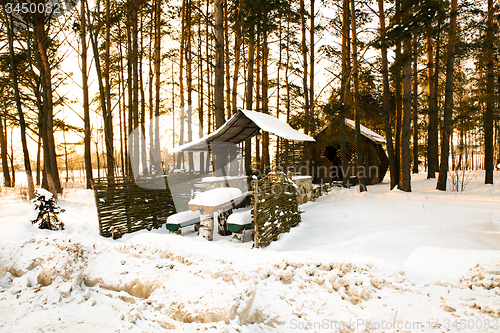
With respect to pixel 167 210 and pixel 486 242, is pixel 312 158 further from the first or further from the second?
pixel 486 242

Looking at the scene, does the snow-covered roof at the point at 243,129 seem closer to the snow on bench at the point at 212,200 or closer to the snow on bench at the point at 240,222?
the snow on bench at the point at 212,200

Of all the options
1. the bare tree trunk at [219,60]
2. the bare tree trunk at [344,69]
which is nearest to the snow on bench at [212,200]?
the bare tree trunk at [219,60]

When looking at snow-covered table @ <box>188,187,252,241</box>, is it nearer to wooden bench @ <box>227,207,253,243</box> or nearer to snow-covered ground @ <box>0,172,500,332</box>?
wooden bench @ <box>227,207,253,243</box>

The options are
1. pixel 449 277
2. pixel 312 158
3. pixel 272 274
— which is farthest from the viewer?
pixel 312 158

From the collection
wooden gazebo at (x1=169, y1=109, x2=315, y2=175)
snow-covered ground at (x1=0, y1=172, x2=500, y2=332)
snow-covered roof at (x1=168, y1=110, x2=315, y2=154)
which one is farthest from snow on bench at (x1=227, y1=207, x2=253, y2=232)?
wooden gazebo at (x1=169, y1=109, x2=315, y2=175)

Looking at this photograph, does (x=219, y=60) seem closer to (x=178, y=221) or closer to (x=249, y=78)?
(x=249, y=78)

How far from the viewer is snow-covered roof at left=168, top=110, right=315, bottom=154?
7.81 m

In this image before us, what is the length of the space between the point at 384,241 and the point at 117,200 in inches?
202

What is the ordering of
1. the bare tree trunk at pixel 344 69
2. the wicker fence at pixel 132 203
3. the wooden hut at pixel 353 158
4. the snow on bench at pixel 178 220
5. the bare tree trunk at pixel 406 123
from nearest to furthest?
the wicker fence at pixel 132 203 → the snow on bench at pixel 178 220 → the bare tree trunk at pixel 406 123 → the bare tree trunk at pixel 344 69 → the wooden hut at pixel 353 158

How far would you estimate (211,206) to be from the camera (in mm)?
4945

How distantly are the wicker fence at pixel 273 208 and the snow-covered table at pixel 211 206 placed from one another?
3.30 ft

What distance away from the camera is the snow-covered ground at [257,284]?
96.0 inches

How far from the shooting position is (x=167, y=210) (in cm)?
671

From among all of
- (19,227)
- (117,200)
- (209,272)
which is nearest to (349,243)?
(209,272)
